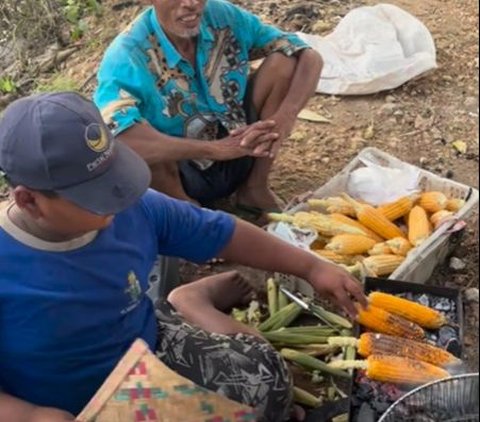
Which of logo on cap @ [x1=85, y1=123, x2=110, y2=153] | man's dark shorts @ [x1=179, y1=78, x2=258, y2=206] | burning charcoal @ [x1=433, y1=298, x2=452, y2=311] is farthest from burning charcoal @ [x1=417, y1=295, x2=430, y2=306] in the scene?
logo on cap @ [x1=85, y1=123, x2=110, y2=153]

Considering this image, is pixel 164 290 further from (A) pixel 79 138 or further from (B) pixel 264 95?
(A) pixel 79 138

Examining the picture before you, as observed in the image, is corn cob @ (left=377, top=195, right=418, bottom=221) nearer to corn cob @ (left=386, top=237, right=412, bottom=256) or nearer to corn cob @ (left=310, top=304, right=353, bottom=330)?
corn cob @ (left=386, top=237, right=412, bottom=256)

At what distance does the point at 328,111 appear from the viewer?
504 cm

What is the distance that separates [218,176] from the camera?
420cm

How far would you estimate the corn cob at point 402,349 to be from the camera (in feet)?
10.0

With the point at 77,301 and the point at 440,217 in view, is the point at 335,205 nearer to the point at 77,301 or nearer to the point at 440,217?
the point at 440,217

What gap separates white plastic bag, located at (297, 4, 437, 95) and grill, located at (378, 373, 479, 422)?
273 cm

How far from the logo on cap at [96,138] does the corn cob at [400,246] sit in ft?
5.45

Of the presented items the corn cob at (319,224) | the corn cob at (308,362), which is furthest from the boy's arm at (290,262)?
the corn cob at (319,224)

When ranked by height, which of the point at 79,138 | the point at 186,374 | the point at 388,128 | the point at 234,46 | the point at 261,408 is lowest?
the point at 388,128

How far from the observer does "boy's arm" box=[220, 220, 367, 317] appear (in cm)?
291

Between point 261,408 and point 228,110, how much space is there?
66.1 inches

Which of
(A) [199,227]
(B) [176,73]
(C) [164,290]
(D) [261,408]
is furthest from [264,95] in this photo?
(D) [261,408]

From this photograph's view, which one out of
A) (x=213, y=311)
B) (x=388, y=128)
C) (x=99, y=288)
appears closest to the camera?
(x=99, y=288)
